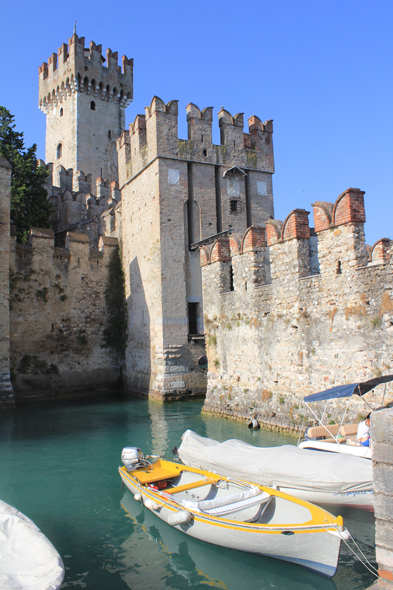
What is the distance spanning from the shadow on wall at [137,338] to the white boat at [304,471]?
1082cm

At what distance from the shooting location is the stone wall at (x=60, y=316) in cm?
1877

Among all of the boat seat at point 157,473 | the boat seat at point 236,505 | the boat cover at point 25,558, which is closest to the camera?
the boat cover at point 25,558

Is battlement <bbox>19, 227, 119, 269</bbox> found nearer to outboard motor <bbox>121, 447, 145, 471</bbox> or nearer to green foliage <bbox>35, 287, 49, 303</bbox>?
green foliage <bbox>35, 287, 49, 303</bbox>

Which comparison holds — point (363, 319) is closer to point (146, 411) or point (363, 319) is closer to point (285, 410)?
point (285, 410)

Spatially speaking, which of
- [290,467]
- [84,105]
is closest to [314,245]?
[290,467]

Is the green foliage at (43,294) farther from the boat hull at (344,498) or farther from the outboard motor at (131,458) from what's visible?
the boat hull at (344,498)

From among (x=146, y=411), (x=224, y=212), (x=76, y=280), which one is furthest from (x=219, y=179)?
(x=146, y=411)

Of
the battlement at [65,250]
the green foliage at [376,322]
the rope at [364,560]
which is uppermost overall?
the battlement at [65,250]

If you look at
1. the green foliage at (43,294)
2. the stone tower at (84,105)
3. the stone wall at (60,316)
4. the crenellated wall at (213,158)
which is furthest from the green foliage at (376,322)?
the stone tower at (84,105)

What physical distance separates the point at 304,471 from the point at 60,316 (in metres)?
15.3

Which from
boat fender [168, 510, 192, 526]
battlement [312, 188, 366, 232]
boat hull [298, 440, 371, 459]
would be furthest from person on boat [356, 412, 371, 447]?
battlement [312, 188, 366, 232]

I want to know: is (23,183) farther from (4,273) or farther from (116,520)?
(116,520)

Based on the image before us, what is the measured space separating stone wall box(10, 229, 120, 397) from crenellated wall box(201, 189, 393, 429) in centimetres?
774

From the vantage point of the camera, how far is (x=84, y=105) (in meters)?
35.8
